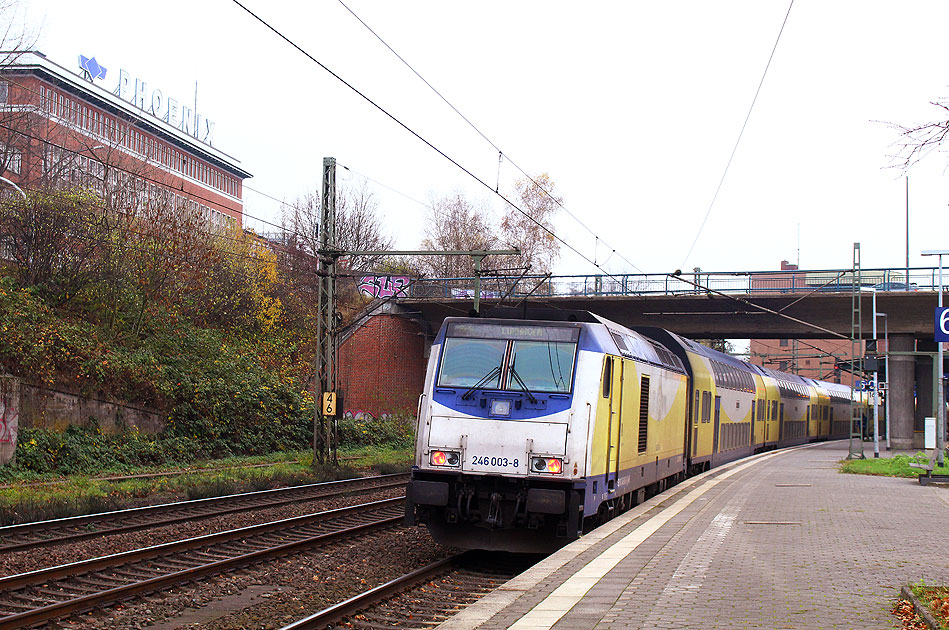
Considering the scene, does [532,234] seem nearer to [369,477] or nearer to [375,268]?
[375,268]

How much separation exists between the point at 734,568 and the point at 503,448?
3226 millimetres

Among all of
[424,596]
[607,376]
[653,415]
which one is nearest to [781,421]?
[653,415]

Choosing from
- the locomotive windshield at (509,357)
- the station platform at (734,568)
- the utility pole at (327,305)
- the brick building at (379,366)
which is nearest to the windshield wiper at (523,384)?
the locomotive windshield at (509,357)

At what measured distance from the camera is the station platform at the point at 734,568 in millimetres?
6906

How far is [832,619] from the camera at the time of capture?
6859 mm

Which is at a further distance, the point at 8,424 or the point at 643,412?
the point at 8,424

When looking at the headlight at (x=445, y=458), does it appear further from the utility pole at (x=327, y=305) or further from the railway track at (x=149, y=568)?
the utility pole at (x=327, y=305)

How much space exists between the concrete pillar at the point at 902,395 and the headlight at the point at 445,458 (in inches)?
1328

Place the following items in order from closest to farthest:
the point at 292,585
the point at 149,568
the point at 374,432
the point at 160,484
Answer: the point at 292,585
the point at 149,568
the point at 160,484
the point at 374,432

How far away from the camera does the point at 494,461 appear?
1120 cm

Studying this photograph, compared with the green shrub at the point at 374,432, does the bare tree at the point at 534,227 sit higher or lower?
higher

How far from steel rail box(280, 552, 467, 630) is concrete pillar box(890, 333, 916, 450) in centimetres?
3413

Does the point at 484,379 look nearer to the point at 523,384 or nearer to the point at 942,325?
the point at 523,384

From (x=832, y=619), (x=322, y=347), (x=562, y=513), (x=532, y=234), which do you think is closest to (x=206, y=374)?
(x=322, y=347)
